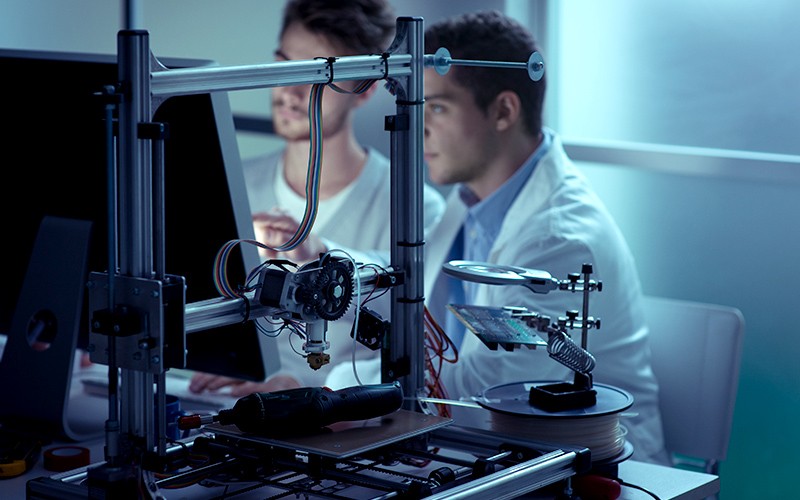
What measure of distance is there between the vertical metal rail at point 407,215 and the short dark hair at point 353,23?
1688mm

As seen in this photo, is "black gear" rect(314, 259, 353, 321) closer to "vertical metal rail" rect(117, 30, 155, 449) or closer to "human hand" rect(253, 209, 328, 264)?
"vertical metal rail" rect(117, 30, 155, 449)

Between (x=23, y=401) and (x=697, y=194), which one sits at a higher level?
(x=697, y=194)

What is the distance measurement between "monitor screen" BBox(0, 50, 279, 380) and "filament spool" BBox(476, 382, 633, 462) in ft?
1.24

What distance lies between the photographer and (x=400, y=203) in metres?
1.38

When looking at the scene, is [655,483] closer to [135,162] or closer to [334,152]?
[135,162]

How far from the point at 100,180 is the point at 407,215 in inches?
18.1

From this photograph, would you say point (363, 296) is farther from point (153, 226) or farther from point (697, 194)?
point (697, 194)

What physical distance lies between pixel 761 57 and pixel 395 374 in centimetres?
159

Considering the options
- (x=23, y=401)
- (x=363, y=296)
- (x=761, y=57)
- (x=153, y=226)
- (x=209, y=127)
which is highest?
(x=761, y=57)

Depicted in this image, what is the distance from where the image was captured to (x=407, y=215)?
1.38m

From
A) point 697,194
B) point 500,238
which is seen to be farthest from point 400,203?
point 697,194

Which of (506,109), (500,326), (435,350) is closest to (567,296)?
(506,109)

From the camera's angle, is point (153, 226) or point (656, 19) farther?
point (656, 19)

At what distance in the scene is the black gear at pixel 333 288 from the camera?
116cm
